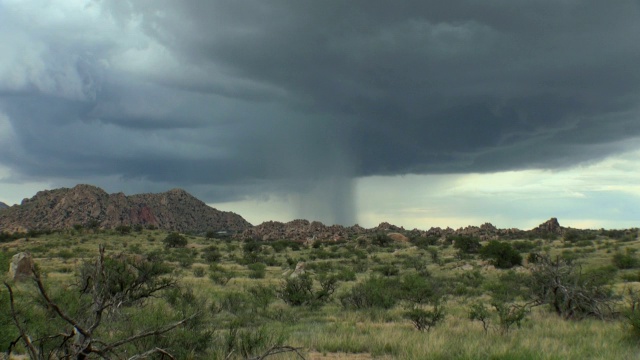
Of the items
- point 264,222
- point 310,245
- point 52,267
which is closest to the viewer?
point 52,267

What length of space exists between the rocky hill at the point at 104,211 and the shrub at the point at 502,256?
7767 cm

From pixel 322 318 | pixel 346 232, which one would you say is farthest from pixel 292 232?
pixel 322 318

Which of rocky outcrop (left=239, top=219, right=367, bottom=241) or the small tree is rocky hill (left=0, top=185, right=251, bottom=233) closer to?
rocky outcrop (left=239, top=219, right=367, bottom=241)

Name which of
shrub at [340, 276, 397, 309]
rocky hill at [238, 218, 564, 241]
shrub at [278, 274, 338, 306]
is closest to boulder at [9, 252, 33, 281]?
shrub at [278, 274, 338, 306]

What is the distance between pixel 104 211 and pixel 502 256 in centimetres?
10371

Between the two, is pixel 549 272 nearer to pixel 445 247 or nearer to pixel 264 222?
pixel 445 247

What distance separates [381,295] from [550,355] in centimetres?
1193

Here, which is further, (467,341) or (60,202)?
(60,202)

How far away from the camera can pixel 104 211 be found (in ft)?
386

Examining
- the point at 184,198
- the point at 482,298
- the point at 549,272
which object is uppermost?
the point at 184,198

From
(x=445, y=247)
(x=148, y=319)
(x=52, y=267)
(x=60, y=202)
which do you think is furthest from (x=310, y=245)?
(x=60, y=202)

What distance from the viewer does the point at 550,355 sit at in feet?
32.2

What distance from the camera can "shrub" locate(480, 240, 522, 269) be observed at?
134 ft

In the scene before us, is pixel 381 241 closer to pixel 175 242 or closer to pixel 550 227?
pixel 175 242
